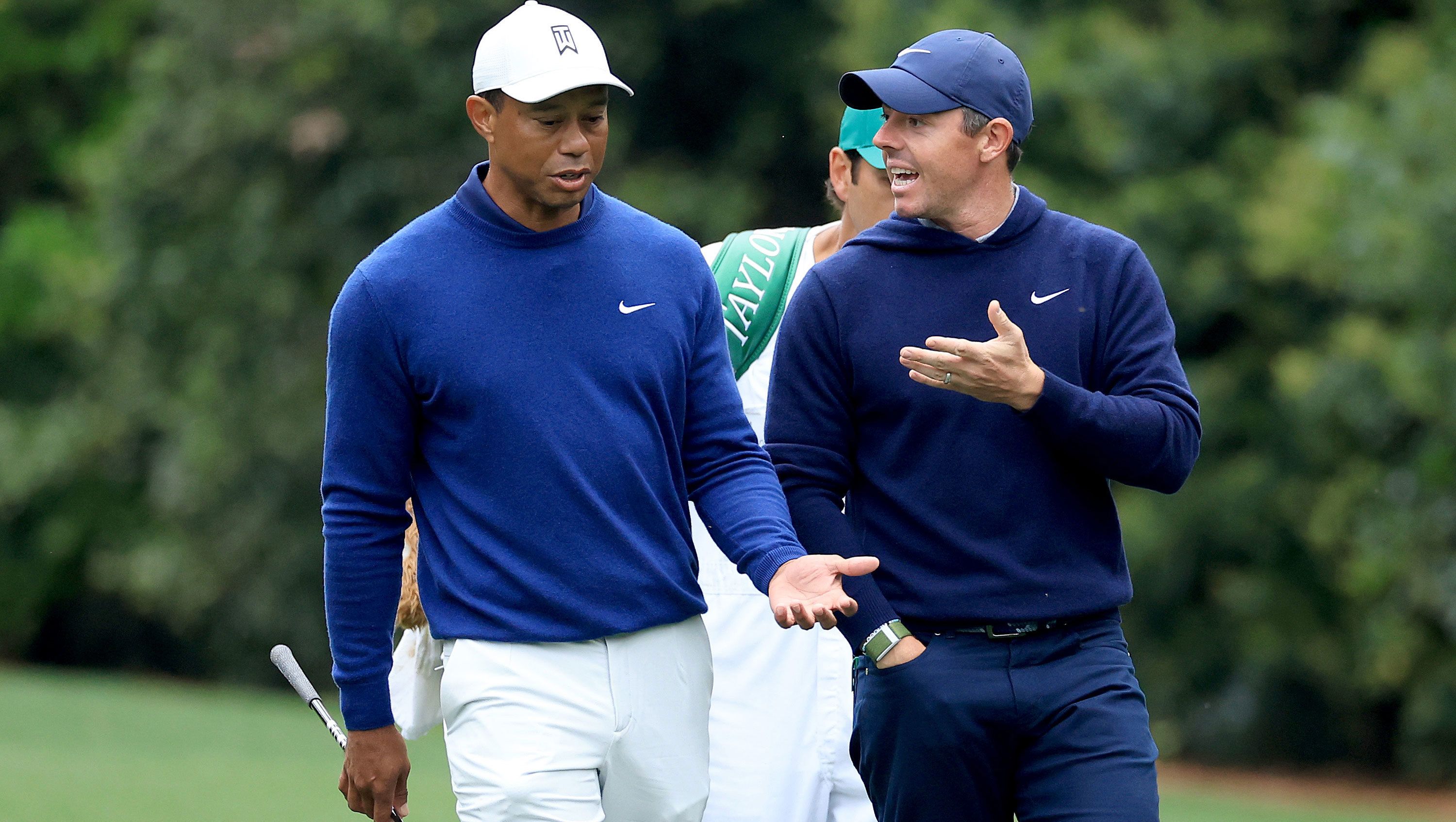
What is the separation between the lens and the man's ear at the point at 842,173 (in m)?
5.11

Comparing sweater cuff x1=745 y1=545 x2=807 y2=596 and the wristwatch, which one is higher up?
sweater cuff x1=745 y1=545 x2=807 y2=596

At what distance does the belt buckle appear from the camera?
3797 mm

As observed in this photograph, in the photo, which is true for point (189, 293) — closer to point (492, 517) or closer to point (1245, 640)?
point (1245, 640)

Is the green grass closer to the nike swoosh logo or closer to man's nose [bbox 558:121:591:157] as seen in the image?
man's nose [bbox 558:121:591:157]

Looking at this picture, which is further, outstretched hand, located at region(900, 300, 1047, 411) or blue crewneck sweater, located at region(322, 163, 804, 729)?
blue crewneck sweater, located at region(322, 163, 804, 729)

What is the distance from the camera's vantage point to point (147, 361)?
2388 cm

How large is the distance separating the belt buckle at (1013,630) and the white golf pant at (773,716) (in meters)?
1.10

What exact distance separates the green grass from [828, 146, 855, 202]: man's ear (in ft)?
20.0

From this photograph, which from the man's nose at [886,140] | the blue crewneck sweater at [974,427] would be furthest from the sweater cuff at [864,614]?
the man's nose at [886,140]

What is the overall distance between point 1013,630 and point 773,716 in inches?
46.6

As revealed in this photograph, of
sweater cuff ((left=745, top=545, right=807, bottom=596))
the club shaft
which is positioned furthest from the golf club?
sweater cuff ((left=745, top=545, right=807, bottom=596))

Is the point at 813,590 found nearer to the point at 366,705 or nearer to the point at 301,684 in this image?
the point at 366,705

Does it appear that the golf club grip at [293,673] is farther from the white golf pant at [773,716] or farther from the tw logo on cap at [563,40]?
the tw logo on cap at [563,40]

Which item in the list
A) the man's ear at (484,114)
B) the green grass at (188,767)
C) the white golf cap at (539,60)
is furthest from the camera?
the green grass at (188,767)
